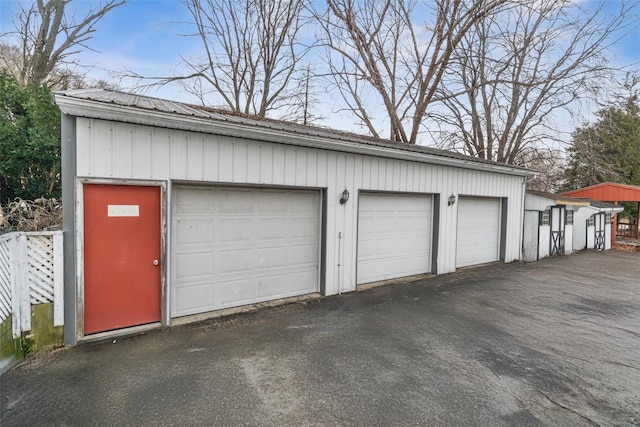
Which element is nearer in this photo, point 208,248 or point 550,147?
point 208,248

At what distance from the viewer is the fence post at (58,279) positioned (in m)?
3.63

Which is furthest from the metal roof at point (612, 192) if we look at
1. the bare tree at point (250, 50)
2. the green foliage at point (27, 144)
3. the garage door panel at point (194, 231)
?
the green foliage at point (27, 144)

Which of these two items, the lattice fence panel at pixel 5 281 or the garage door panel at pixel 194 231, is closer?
the lattice fence panel at pixel 5 281

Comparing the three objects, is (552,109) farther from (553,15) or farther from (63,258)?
(63,258)

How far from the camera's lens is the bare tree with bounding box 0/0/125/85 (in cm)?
1115

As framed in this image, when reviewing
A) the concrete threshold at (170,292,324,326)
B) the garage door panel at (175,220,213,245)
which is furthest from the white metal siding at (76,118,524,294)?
the garage door panel at (175,220,213,245)

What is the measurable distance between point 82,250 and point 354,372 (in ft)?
11.2

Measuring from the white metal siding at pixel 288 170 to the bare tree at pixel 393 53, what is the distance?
7.70 meters

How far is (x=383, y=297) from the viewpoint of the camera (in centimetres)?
593

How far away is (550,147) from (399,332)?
17501mm

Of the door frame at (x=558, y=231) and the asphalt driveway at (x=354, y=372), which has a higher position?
the door frame at (x=558, y=231)

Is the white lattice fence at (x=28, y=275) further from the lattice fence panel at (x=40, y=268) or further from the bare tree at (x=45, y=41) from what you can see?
the bare tree at (x=45, y=41)

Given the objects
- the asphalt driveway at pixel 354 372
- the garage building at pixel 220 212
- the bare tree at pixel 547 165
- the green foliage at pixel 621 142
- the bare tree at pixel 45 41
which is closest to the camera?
the asphalt driveway at pixel 354 372

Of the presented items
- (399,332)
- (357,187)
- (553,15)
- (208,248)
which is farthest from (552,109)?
(208,248)
